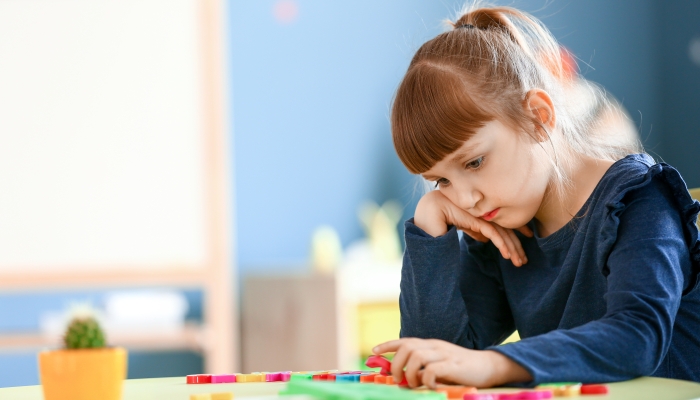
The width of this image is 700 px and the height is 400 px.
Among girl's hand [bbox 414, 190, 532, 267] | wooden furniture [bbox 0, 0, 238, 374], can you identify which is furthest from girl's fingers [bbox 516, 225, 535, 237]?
wooden furniture [bbox 0, 0, 238, 374]

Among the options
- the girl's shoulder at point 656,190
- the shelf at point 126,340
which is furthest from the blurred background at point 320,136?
the girl's shoulder at point 656,190

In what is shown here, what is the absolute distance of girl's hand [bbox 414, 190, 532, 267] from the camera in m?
1.08

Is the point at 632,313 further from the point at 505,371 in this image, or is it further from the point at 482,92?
the point at 482,92

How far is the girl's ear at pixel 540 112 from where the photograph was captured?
3.36 ft

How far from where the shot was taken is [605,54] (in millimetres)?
3523

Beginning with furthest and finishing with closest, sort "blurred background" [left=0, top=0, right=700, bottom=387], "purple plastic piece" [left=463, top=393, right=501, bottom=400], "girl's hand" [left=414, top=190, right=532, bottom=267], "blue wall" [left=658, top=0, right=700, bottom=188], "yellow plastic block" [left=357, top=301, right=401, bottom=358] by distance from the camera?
"blue wall" [left=658, top=0, right=700, bottom=188], "blurred background" [left=0, top=0, right=700, bottom=387], "yellow plastic block" [left=357, top=301, right=401, bottom=358], "girl's hand" [left=414, top=190, right=532, bottom=267], "purple plastic piece" [left=463, top=393, right=501, bottom=400]

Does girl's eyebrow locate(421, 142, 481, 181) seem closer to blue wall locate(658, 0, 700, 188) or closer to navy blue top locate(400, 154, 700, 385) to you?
navy blue top locate(400, 154, 700, 385)

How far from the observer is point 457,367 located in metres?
0.65

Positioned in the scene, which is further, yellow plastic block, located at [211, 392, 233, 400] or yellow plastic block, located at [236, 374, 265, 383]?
yellow plastic block, located at [236, 374, 265, 383]

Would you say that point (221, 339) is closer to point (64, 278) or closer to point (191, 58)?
point (64, 278)

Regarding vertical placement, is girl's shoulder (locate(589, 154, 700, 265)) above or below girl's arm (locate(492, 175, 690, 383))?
above

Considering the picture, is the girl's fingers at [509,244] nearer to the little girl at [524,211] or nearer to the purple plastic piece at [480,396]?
the little girl at [524,211]

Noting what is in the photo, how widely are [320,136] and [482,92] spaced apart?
2.34 metres

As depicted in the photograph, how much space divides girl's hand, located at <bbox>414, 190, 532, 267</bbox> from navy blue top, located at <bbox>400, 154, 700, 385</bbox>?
15mm
